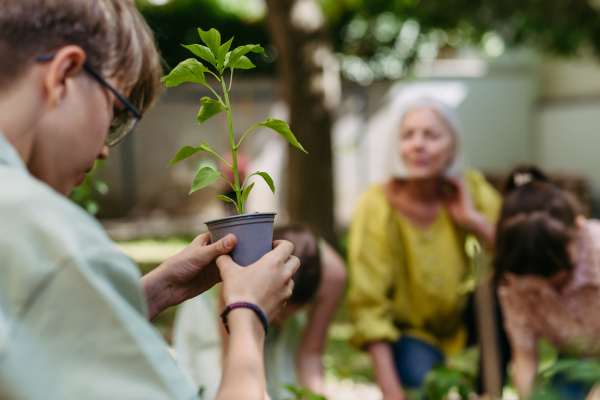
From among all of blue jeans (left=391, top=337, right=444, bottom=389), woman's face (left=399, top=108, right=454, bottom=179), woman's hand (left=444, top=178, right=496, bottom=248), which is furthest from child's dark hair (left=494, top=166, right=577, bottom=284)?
blue jeans (left=391, top=337, right=444, bottom=389)

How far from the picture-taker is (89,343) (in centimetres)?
69

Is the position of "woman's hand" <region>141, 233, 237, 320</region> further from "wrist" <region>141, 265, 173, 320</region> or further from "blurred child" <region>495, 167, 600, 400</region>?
"blurred child" <region>495, 167, 600, 400</region>

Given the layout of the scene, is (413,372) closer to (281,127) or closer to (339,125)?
(281,127)

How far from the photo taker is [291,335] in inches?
109

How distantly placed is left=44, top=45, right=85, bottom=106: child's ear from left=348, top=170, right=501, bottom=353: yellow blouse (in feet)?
6.59

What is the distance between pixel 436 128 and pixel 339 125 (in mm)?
7839

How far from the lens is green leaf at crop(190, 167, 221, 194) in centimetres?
104

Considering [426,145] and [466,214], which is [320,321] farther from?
[426,145]

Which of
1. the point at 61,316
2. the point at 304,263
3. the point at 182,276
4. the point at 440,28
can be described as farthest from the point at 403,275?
the point at 440,28

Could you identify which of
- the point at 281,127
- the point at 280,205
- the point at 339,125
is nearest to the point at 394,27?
the point at 339,125

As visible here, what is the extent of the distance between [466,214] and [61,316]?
226 cm

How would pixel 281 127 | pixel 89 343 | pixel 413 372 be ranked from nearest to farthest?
pixel 89 343 < pixel 281 127 < pixel 413 372

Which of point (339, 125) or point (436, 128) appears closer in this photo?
point (436, 128)

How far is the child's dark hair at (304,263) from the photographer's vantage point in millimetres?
2244
